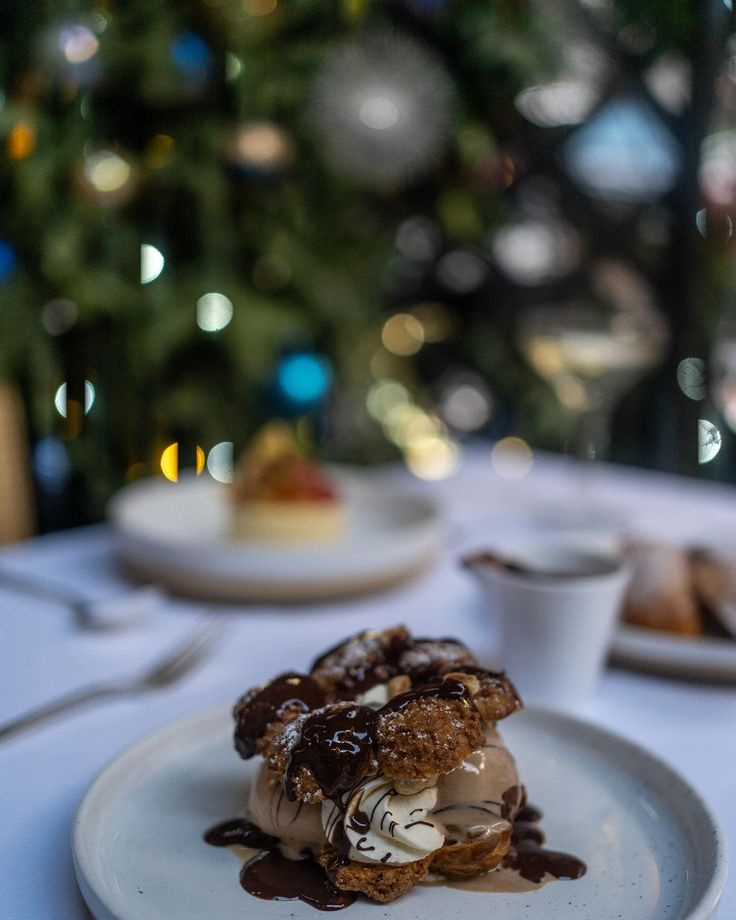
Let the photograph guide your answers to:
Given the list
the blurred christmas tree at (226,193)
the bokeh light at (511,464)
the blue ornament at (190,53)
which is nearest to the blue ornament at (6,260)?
the blurred christmas tree at (226,193)

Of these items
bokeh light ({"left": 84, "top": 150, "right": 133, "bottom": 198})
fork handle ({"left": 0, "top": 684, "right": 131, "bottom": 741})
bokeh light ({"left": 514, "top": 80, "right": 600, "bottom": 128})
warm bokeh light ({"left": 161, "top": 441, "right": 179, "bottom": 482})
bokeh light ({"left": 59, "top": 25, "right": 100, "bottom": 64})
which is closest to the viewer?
fork handle ({"left": 0, "top": 684, "right": 131, "bottom": 741})

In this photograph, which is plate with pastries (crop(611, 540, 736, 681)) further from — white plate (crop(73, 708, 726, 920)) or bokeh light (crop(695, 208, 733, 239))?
bokeh light (crop(695, 208, 733, 239))

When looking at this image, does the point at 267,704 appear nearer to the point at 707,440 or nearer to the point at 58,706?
the point at 58,706

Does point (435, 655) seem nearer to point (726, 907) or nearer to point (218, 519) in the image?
point (726, 907)

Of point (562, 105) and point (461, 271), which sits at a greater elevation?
point (562, 105)

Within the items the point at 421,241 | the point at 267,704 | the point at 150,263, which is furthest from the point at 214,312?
the point at 267,704

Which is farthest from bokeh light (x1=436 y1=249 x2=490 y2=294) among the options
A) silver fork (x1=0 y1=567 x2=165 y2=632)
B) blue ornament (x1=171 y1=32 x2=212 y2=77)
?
silver fork (x1=0 y1=567 x2=165 y2=632)
